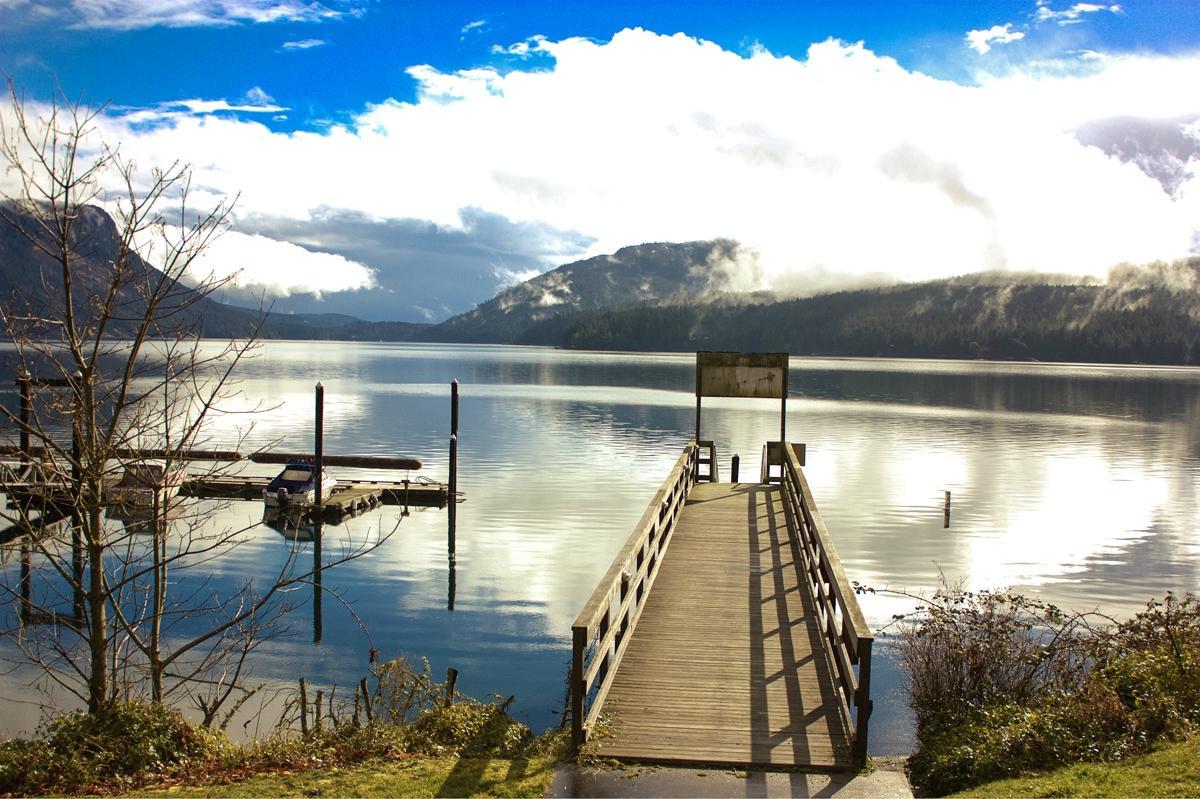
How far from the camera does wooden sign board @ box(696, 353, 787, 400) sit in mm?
29641

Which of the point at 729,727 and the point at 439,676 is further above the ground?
the point at 729,727

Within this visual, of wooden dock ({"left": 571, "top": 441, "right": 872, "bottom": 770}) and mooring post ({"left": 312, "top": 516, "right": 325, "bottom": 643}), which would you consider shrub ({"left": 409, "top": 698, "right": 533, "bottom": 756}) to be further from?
mooring post ({"left": 312, "top": 516, "right": 325, "bottom": 643})

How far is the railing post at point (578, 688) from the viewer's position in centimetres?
929

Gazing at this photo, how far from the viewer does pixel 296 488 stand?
3512cm

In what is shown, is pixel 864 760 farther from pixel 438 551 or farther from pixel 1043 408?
pixel 1043 408

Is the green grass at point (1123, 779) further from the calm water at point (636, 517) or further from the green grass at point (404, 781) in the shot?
the green grass at point (404, 781)

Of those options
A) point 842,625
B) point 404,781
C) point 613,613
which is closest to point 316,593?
point 613,613

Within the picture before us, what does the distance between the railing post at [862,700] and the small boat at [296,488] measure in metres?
28.0

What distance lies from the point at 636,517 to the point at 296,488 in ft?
43.9

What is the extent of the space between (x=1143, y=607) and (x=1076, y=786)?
16465 millimetres

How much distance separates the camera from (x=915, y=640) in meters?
15.8

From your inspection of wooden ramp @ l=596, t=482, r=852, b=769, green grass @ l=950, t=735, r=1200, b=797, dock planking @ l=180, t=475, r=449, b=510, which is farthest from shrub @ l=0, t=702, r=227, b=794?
dock planking @ l=180, t=475, r=449, b=510

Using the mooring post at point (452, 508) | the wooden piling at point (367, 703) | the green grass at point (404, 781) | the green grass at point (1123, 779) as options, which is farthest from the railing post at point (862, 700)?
the mooring post at point (452, 508)

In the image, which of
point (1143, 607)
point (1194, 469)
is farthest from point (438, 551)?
point (1194, 469)
